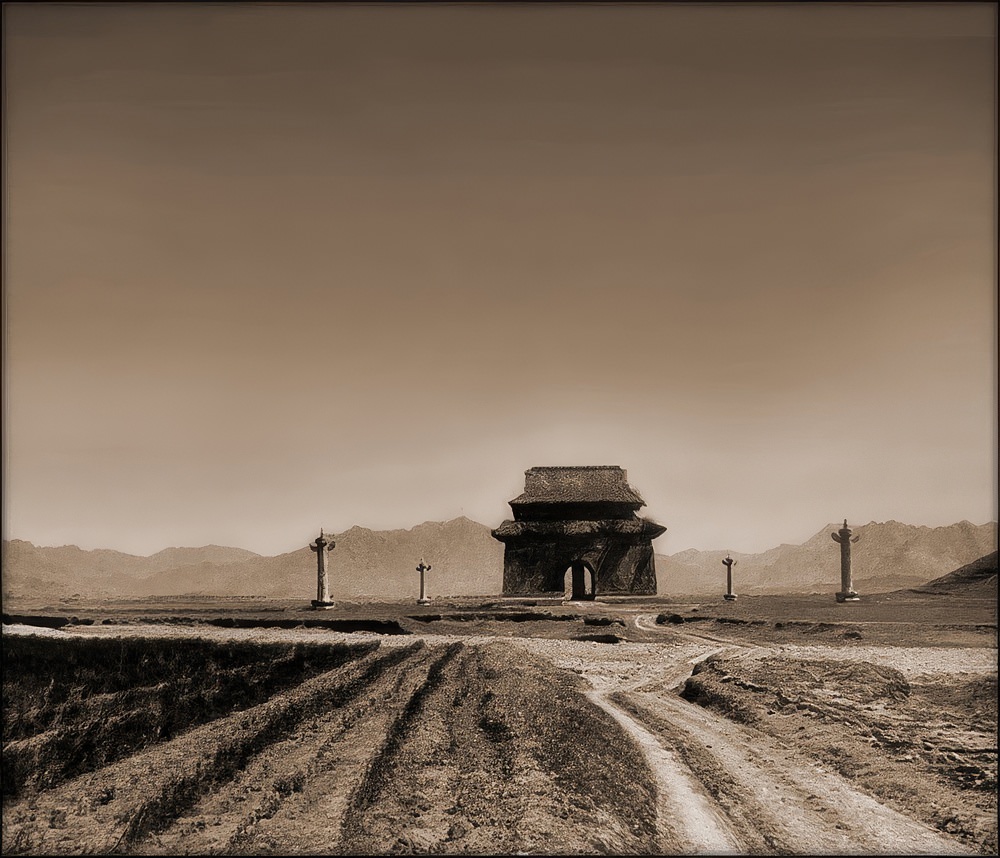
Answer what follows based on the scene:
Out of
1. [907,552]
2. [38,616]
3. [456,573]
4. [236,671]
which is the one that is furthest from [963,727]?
[456,573]

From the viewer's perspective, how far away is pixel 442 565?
120250 mm

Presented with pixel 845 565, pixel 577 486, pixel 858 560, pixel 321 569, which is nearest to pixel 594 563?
pixel 577 486

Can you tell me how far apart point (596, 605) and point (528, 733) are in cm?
2280

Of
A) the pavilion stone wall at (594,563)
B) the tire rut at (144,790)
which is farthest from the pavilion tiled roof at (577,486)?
the tire rut at (144,790)

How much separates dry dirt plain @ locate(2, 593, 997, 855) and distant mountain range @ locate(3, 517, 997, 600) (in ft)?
245

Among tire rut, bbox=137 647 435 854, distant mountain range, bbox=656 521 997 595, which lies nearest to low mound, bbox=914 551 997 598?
tire rut, bbox=137 647 435 854

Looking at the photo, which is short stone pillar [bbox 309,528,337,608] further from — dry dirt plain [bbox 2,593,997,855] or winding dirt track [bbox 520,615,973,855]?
winding dirt track [bbox 520,615,973,855]

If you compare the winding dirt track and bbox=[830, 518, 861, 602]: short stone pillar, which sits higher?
bbox=[830, 518, 861, 602]: short stone pillar

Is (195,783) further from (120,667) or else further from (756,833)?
(120,667)

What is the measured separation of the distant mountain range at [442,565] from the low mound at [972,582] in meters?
61.2

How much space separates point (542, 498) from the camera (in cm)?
3950

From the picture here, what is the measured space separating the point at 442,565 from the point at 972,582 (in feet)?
313

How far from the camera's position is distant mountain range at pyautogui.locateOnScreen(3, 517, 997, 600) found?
311 feet

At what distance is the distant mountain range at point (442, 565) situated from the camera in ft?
311
